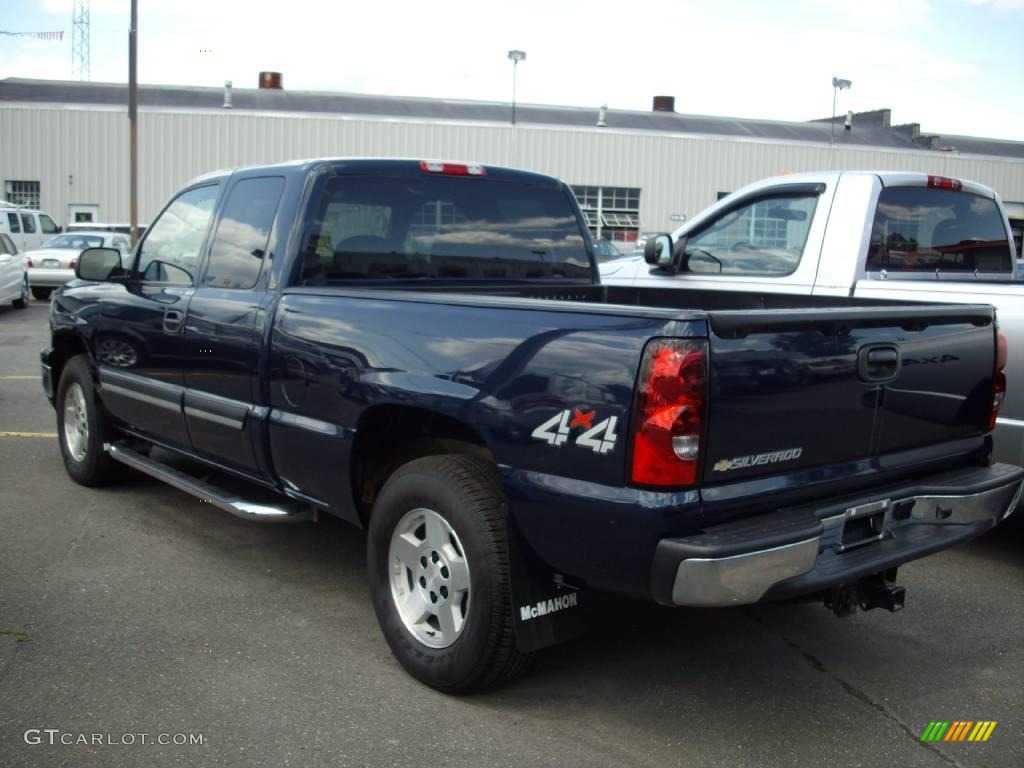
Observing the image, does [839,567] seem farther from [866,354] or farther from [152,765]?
[152,765]

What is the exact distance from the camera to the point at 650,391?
2969 millimetres

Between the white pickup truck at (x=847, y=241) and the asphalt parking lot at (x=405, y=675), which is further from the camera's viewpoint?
the white pickup truck at (x=847, y=241)

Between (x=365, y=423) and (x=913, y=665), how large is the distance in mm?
2365

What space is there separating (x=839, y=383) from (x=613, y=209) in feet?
118

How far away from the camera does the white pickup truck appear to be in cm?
602

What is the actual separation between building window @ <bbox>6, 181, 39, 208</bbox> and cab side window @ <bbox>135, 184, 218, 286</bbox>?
1339 inches

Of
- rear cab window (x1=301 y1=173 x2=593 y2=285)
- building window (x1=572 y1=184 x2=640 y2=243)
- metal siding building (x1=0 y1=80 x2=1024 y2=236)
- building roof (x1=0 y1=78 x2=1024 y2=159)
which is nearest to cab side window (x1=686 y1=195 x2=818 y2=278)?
rear cab window (x1=301 y1=173 x2=593 y2=285)

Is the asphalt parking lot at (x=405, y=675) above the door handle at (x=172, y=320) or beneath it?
beneath

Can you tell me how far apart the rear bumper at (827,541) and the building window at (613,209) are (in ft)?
115

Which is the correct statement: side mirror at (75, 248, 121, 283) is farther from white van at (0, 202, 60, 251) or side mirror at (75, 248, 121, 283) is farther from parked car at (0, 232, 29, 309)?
white van at (0, 202, 60, 251)

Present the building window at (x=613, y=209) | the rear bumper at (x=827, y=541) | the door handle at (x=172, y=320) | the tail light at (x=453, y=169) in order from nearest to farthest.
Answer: the rear bumper at (x=827, y=541) < the tail light at (x=453, y=169) < the door handle at (x=172, y=320) < the building window at (x=613, y=209)

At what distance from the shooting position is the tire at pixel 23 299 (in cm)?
1960

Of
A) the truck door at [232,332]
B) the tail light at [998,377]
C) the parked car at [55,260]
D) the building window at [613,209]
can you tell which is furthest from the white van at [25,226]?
the tail light at [998,377]

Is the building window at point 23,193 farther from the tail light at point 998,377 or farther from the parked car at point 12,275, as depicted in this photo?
the tail light at point 998,377
